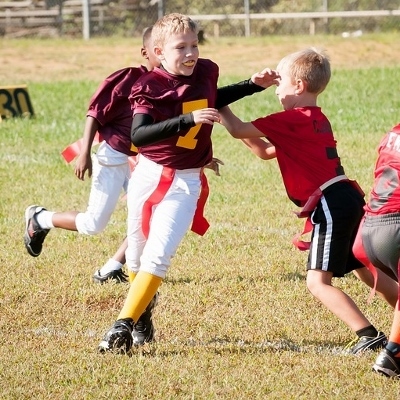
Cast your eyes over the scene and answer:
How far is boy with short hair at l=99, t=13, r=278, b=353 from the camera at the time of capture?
4996 mm

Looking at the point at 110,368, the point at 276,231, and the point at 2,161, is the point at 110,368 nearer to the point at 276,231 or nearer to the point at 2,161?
the point at 276,231

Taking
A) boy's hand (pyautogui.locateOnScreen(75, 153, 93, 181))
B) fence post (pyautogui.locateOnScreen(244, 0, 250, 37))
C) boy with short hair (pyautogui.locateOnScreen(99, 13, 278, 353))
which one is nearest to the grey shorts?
boy with short hair (pyautogui.locateOnScreen(99, 13, 278, 353))

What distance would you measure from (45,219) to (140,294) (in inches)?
74.4

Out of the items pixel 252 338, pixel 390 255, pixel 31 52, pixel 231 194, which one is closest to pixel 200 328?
pixel 252 338

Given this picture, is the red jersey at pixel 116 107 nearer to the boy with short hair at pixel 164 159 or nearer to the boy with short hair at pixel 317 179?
the boy with short hair at pixel 164 159

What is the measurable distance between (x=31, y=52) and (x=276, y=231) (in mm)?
16772

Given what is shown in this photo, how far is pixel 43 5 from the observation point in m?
29.5

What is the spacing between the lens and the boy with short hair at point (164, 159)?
197 inches

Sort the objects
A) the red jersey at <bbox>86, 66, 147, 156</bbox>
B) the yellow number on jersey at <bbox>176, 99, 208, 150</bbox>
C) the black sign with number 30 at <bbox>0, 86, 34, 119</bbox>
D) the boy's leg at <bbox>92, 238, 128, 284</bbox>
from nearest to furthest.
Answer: the yellow number on jersey at <bbox>176, 99, 208, 150</bbox> → the red jersey at <bbox>86, 66, 147, 156</bbox> → the boy's leg at <bbox>92, 238, 128, 284</bbox> → the black sign with number 30 at <bbox>0, 86, 34, 119</bbox>

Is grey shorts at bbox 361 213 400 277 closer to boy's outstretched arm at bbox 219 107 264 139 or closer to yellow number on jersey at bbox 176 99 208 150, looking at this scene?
boy's outstretched arm at bbox 219 107 264 139

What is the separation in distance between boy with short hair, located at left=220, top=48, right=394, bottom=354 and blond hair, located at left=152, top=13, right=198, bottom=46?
541mm

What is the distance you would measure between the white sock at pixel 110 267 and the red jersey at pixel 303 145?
74.1 inches

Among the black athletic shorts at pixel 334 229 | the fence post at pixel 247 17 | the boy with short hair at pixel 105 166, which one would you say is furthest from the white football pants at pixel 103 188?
the fence post at pixel 247 17

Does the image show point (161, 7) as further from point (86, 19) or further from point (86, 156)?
point (86, 156)
